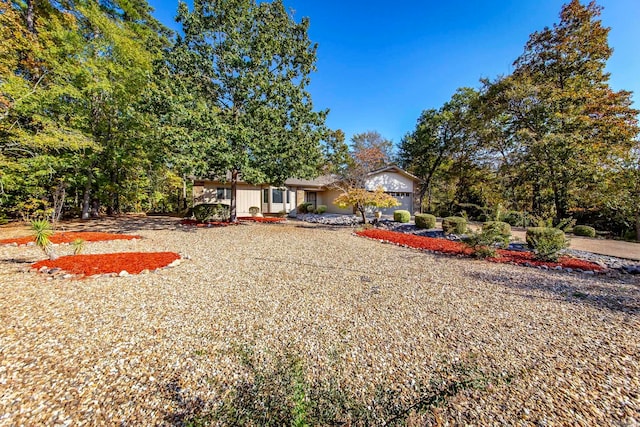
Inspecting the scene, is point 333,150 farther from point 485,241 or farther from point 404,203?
point 404,203

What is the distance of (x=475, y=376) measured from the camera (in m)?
2.40

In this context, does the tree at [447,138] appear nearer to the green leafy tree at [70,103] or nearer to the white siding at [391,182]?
the white siding at [391,182]

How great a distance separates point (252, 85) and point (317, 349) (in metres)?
11.7

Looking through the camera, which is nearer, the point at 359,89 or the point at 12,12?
the point at 12,12

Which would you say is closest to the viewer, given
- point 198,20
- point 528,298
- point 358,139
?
point 528,298

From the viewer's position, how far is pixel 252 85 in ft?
36.4

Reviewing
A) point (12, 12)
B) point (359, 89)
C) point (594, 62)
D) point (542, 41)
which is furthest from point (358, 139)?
point (12, 12)

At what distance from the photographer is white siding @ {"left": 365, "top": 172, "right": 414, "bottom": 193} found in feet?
63.6

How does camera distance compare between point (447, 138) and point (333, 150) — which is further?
point (447, 138)

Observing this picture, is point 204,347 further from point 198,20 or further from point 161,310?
point 198,20

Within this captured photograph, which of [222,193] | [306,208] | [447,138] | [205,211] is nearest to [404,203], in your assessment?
[306,208]

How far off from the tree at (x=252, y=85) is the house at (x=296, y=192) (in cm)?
688

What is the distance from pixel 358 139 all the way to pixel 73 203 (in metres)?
28.2

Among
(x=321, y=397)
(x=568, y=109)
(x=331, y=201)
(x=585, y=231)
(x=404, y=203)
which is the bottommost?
(x=321, y=397)
